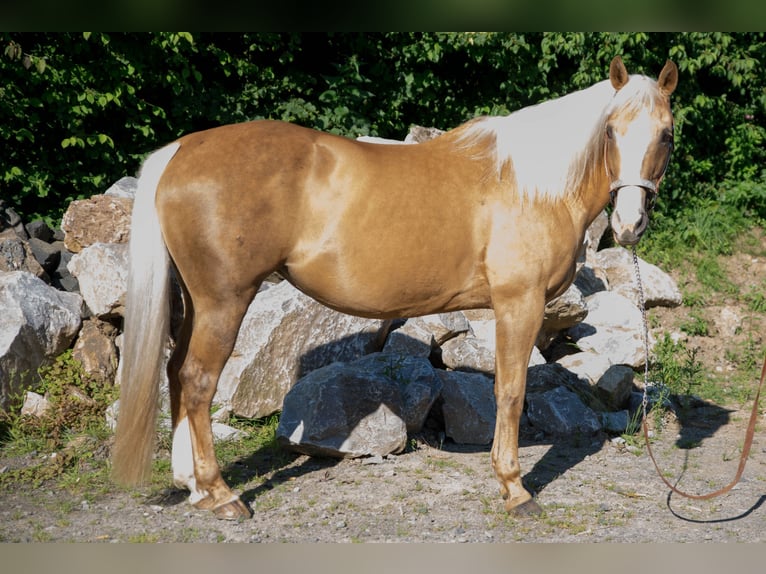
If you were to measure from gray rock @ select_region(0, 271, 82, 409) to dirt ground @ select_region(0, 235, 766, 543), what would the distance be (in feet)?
2.86

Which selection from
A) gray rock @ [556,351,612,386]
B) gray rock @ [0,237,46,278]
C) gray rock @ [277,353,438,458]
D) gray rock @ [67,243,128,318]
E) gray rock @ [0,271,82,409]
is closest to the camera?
gray rock @ [277,353,438,458]

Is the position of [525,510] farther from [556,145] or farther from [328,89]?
Answer: [328,89]

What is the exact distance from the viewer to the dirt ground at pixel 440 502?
4055mm

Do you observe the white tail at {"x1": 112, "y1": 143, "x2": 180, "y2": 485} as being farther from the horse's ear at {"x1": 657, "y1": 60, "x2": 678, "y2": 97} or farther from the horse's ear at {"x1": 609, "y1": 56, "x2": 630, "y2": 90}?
the horse's ear at {"x1": 657, "y1": 60, "x2": 678, "y2": 97}

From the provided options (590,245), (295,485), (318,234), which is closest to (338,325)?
(295,485)

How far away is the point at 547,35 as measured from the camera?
30.9 feet

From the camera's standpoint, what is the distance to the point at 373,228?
13.7 feet

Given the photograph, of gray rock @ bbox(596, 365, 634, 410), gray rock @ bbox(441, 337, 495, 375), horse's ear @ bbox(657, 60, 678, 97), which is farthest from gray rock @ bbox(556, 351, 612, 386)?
horse's ear @ bbox(657, 60, 678, 97)

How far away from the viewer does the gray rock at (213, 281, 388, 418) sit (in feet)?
18.7

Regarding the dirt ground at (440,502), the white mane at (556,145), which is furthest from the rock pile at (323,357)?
the white mane at (556,145)

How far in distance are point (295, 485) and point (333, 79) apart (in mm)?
5632

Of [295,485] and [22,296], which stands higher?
[22,296]

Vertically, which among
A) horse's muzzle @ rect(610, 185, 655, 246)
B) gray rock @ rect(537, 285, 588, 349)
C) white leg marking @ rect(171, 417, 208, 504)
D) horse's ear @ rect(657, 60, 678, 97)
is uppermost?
horse's ear @ rect(657, 60, 678, 97)
